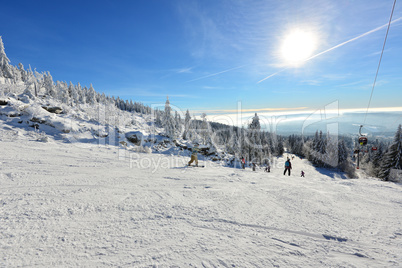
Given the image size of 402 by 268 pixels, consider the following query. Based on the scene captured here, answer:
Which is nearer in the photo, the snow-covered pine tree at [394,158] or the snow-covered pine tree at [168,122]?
the snow-covered pine tree at [394,158]

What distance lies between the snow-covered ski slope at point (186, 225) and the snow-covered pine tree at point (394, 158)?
31.4 m

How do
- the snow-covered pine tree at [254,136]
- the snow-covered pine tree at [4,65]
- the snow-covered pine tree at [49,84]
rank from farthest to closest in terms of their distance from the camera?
the snow-covered pine tree at [49,84]
the snow-covered pine tree at [4,65]
the snow-covered pine tree at [254,136]

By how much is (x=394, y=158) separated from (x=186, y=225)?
40378mm

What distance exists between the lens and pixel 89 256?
280 centimetres

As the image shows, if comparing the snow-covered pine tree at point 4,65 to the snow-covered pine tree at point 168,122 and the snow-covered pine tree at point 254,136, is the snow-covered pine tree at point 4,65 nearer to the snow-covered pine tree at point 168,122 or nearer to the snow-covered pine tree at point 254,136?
the snow-covered pine tree at point 168,122

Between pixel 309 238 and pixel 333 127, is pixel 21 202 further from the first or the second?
pixel 333 127

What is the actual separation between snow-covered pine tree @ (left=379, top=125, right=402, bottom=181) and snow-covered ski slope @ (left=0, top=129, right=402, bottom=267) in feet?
103

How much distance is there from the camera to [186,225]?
3.88 m

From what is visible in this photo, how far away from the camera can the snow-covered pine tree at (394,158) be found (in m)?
26.2

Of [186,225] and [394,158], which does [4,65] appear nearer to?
[186,225]

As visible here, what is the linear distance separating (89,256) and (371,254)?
5422 mm

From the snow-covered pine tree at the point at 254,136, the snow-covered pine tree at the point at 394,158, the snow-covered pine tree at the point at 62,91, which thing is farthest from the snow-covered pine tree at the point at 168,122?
the snow-covered pine tree at the point at 394,158

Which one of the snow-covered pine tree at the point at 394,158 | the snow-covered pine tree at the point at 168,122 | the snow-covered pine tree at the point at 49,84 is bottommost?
the snow-covered pine tree at the point at 394,158

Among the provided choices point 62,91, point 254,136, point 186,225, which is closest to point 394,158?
point 254,136
